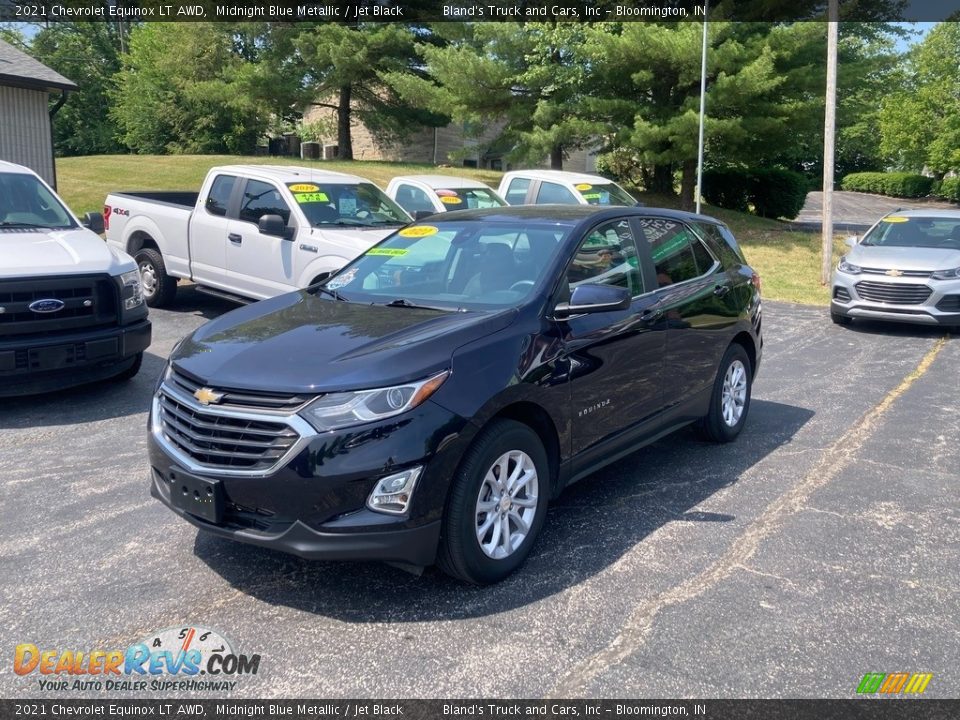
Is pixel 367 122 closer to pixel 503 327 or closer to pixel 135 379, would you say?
pixel 135 379

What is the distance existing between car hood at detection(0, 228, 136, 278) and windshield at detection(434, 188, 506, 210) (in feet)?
22.5

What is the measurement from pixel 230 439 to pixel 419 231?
2310mm

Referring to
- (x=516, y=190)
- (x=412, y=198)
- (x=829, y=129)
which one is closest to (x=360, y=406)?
(x=412, y=198)

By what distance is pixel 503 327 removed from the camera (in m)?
4.36

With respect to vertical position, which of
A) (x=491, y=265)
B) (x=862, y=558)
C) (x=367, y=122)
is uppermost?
(x=367, y=122)

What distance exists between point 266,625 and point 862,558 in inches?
117

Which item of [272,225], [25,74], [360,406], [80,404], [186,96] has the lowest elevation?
[80,404]

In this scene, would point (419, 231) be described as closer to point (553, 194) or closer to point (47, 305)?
point (47, 305)

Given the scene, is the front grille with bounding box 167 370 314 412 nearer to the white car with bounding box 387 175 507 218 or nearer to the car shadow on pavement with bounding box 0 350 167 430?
the car shadow on pavement with bounding box 0 350 167 430

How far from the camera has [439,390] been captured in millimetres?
3865

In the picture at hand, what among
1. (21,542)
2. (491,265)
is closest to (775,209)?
(491,265)

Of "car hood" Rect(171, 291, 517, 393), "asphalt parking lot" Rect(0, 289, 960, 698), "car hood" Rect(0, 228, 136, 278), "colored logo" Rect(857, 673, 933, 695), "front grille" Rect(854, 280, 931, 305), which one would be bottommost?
"colored logo" Rect(857, 673, 933, 695)

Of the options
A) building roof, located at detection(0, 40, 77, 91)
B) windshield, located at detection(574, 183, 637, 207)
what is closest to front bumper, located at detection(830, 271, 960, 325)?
windshield, located at detection(574, 183, 637, 207)

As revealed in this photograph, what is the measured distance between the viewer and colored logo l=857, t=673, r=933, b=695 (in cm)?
342
